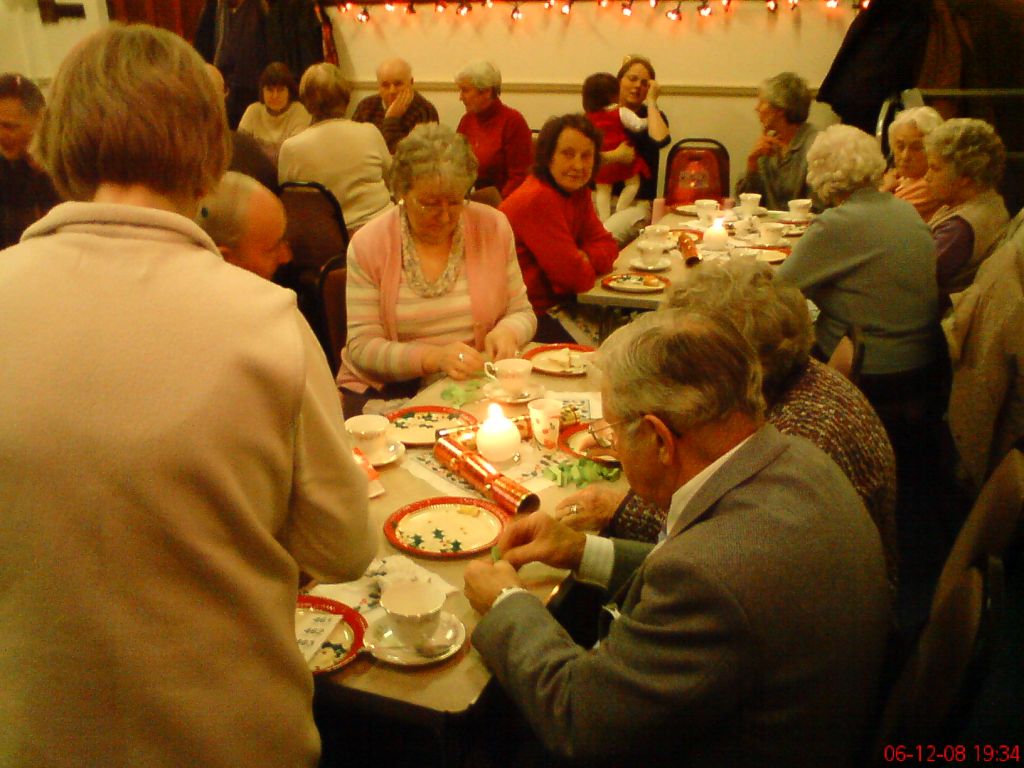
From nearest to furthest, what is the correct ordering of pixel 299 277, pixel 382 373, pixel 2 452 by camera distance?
1. pixel 2 452
2. pixel 382 373
3. pixel 299 277

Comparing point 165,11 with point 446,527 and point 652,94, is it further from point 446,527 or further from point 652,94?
point 446,527

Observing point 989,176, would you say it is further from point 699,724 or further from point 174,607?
point 174,607

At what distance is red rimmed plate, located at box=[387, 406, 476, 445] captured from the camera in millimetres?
1999

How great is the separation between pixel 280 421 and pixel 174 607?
246 millimetres

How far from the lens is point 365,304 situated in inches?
103

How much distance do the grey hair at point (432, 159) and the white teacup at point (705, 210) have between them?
228 cm

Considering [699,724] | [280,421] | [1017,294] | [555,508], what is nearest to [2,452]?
[280,421]

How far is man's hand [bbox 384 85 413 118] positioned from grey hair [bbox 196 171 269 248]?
4.30m

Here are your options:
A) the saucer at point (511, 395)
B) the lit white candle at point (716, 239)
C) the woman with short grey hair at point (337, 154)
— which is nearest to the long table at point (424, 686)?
the saucer at point (511, 395)

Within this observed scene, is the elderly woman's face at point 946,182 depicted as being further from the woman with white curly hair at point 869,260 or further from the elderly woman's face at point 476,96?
the elderly woman's face at point 476,96

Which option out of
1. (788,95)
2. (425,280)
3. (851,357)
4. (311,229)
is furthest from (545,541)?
(788,95)

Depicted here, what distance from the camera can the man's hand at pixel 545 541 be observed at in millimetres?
1499

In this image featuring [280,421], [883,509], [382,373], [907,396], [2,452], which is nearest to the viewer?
[2,452]
